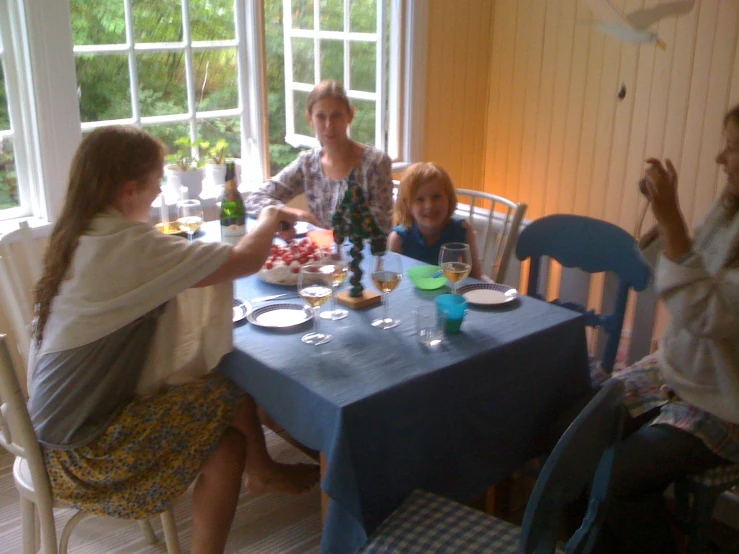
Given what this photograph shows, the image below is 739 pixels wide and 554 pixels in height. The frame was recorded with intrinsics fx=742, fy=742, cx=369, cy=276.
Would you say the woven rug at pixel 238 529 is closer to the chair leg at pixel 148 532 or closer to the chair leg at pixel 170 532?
the chair leg at pixel 148 532

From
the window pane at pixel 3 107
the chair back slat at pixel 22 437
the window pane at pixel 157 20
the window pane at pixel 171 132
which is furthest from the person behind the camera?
the window pane at pixel 171 132

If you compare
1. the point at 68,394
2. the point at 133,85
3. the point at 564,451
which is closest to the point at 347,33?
the point at 133,85

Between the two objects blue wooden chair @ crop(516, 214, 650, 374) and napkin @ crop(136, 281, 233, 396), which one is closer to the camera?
napkin @ crop(136, 281, 233, 396)

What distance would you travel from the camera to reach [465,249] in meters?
1.91

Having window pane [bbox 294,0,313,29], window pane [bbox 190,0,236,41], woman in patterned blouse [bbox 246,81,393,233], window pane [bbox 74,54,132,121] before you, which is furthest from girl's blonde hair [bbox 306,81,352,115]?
window pane [bbox 294,0,313,29]

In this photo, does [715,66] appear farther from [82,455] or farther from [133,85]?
[82,455]

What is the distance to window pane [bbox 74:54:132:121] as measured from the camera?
293cm

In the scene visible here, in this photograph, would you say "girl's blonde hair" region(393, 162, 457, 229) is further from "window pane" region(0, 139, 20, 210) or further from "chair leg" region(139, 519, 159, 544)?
"window pane" region(0, 139, 20, 210)

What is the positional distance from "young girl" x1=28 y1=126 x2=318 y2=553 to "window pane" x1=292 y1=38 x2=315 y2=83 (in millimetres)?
2053

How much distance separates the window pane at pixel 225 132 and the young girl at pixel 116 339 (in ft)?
5.56

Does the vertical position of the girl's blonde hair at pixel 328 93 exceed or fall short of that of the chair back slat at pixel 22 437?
it exceeds it

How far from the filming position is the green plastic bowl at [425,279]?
204 centimetres

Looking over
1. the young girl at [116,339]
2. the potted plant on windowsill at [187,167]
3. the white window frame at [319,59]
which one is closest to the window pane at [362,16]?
the white window frame at [319,59]

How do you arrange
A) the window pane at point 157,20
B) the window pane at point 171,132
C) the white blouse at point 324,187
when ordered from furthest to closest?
1. the window pane at point 171,132
2. the window pane at point 157,20
3. the white blouse at point 324,187
